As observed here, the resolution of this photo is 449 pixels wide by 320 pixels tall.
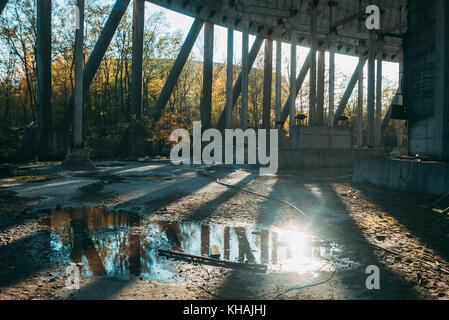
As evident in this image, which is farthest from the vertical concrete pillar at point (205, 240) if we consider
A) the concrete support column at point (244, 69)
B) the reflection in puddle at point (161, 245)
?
the concrete support column at point (244, 69)

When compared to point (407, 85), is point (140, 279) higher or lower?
lower

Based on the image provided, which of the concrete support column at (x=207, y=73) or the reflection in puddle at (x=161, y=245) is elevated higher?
the concrete support column at (x=207, y=73)

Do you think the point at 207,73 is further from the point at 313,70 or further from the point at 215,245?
the point at 215,245

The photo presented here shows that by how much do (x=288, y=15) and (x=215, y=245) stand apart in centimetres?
1769

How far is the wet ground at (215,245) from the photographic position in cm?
297

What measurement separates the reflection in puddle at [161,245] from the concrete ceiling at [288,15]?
47.7 ft

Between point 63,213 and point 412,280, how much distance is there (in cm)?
513

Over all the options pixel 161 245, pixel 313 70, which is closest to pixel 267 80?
pixel 313 70

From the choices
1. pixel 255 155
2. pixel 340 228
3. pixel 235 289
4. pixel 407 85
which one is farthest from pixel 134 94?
pixel 235 289

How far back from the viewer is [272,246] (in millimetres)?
4207

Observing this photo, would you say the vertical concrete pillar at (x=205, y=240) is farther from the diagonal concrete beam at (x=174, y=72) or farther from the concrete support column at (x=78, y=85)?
the diagonal concrete beam at (x=174, y=72)

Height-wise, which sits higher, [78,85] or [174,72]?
[174,72]

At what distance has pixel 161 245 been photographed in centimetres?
420
